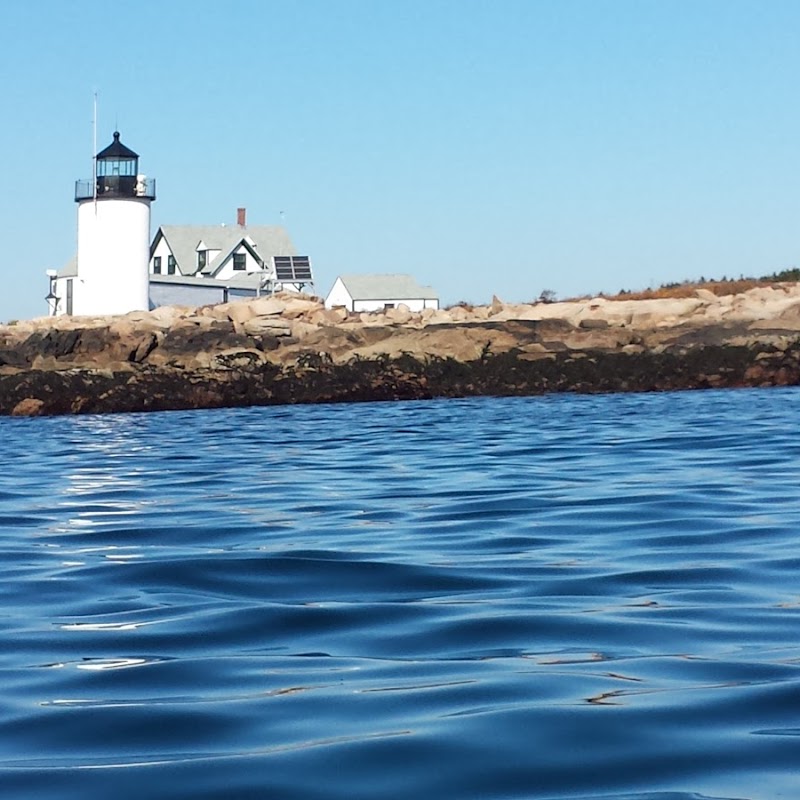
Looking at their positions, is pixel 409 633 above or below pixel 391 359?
below

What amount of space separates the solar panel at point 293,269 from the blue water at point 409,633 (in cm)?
4032

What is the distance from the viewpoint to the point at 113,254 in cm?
3997

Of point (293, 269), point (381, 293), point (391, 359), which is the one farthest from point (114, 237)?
point (381, 293)

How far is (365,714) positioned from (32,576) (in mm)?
2983

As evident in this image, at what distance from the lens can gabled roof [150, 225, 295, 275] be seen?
180 feet

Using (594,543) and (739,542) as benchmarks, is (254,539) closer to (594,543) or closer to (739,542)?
(594,543)

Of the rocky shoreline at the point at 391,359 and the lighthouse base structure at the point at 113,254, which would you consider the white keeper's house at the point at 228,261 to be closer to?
the lighthouse base structure at the point at 113,254

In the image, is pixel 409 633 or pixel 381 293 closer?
pixel 409 633

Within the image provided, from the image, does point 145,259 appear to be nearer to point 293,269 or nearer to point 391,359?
point 293,269

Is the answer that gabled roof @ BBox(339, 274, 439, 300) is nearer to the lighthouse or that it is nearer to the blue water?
the lighthouse

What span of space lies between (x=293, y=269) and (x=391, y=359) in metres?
28.2

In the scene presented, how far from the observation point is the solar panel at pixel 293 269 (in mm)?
50594

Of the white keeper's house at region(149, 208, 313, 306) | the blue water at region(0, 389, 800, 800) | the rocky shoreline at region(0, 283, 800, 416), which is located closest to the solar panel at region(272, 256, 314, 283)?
the white keeper's house at region(149, 208, 313, 306)

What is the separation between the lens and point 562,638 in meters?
4.53
